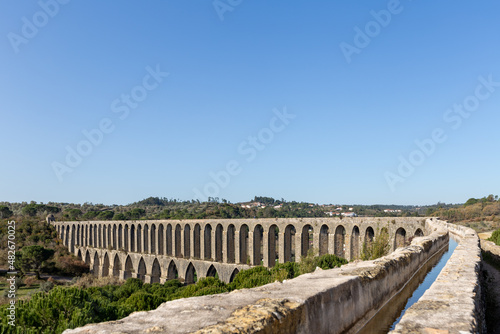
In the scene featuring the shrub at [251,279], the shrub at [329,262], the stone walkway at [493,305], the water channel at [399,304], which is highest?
the water channel at [399,304]

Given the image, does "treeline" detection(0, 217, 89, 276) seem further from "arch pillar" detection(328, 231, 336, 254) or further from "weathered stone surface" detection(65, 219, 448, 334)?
"weathered stone surface" detection(65, 219, 448, 334)

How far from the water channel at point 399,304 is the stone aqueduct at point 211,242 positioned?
1209 centimetres

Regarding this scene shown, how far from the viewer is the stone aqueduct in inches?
922

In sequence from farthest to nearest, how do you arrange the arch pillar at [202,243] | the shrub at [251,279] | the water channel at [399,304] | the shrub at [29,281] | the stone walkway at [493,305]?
the arch pillar at [202,243]
the shrub at [29,281]
the shrub at [251,279]
the stone walkway at [493,305]
the water channel at [399,304]

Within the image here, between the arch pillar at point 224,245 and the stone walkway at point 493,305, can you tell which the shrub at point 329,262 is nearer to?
the stone walkway at point 493,305

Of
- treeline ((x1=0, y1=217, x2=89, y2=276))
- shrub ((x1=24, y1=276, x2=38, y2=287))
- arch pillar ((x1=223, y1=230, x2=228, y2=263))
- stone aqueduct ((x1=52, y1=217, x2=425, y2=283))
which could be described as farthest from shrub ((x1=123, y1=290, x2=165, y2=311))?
treeline ((x1=0, y1=217, x2=89, y2=276))

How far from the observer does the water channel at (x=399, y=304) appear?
12.3 ft

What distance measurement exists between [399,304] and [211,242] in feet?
104

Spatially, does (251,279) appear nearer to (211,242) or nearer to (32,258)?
(211,242)

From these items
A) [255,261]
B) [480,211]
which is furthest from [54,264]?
[480,211]

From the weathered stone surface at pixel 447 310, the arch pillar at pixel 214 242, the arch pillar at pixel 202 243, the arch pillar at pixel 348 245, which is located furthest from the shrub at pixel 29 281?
the weathered stone surface at pixel 447 310

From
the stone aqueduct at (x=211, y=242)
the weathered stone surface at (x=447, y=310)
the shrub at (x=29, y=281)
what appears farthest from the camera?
the shrub at (x=29, y=281)

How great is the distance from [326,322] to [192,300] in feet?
3.87

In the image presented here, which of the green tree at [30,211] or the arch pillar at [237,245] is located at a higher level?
the green tree at [30,211]
